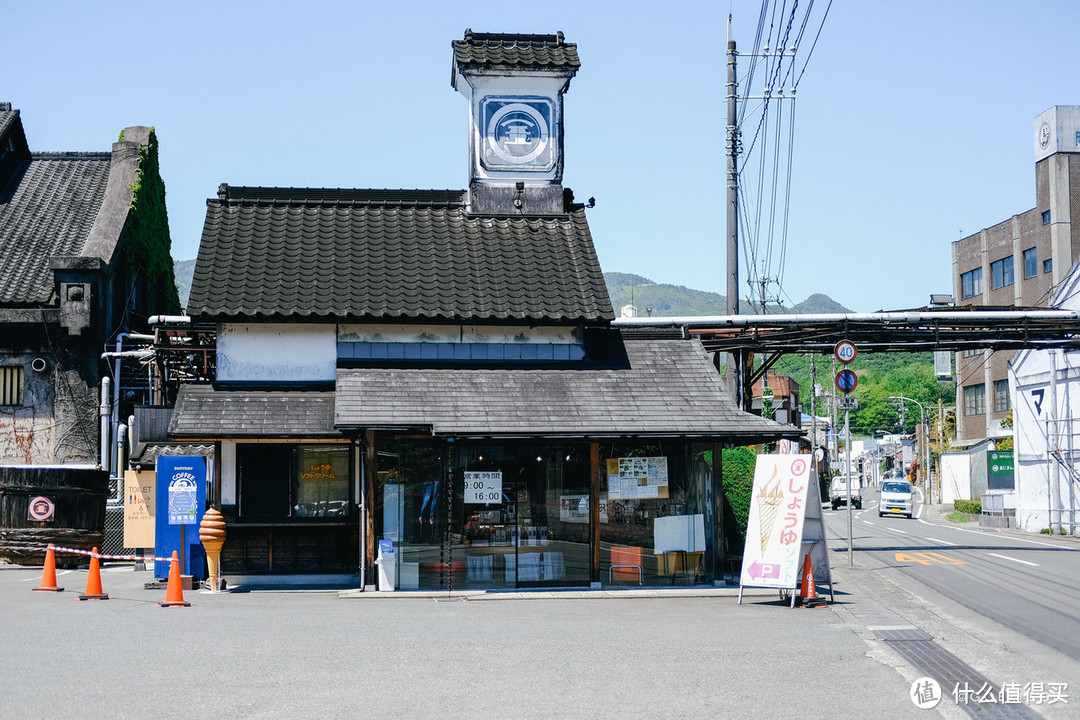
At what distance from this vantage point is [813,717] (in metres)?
8.51

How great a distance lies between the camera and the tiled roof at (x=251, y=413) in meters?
17.7

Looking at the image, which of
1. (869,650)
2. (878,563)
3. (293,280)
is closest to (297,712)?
(869,650)

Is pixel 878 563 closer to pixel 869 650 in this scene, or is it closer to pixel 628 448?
pixel 628 448

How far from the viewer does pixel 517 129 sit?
22.9m

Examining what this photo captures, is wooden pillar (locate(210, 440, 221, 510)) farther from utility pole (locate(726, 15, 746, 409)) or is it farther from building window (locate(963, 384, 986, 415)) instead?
building window (locate(963, 384, 986, 415))

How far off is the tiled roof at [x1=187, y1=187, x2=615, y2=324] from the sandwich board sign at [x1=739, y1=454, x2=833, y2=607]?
195 inches

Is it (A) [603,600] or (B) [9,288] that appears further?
(B) [9,288]

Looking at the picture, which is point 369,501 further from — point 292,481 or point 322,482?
point 292,481

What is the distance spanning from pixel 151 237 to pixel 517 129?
15024 millimetres

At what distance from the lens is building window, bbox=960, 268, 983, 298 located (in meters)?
70.2

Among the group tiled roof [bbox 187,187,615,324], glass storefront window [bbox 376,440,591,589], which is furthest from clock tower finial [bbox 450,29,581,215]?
glass storefront window [bbox 376,440,591,589]

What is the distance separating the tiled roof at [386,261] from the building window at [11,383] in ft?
32.1

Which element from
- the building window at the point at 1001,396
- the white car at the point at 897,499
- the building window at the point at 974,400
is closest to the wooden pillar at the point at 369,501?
the white car at the point at 897,499

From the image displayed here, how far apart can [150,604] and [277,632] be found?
14.0ft
